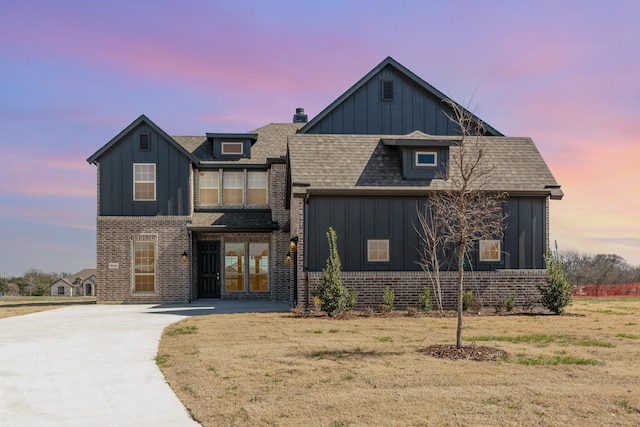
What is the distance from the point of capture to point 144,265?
29.8 meters

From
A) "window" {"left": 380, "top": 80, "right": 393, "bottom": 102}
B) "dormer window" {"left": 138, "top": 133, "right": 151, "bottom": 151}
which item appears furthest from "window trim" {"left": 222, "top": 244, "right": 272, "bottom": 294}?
"window" {"left": 380, "top": 80, "right": 393, "bottom": 102}

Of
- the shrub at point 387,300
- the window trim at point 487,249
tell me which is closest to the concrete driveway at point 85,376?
the shrub at point 387,300

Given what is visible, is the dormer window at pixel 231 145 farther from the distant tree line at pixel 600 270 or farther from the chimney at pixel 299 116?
the distant tree line at pixel 600 270

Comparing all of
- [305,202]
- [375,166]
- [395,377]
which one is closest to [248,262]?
[305,202]

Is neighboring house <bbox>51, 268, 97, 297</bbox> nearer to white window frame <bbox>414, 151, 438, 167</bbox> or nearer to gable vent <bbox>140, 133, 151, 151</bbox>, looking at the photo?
gable vent <bbox>140, 133, 151, 151</bbox>

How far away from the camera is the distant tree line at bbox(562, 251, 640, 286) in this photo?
56.3 m

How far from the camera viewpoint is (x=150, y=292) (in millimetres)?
29734

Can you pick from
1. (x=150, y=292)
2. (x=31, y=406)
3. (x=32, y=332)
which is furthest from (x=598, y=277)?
(x=31, y=406)

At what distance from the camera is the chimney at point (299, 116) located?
37.0 metres

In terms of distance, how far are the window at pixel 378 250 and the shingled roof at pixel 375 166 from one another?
1711 millimetres

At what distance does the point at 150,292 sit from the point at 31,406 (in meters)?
21.2

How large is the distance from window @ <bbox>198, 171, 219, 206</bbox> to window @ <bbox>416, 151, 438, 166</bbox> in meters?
11.0

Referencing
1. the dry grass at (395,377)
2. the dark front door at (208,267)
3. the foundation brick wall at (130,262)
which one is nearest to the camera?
the dry grass at (395,377)

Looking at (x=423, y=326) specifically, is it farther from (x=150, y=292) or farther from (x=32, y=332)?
(x=150, y=292)
